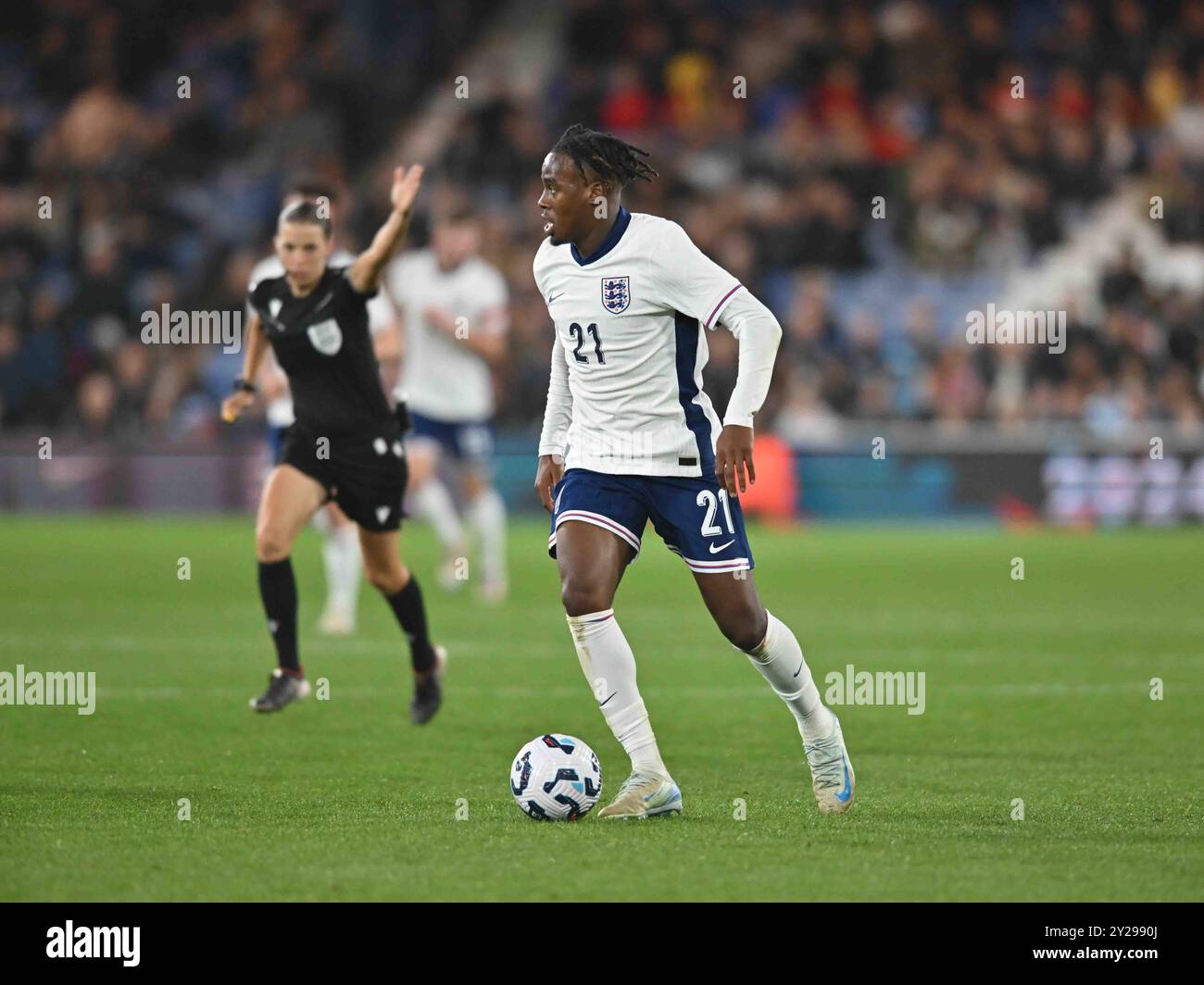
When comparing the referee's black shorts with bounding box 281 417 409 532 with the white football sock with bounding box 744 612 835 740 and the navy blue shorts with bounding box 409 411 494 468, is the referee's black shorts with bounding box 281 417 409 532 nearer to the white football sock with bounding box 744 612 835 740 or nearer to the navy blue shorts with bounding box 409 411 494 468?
the white football sock with bounding box 744 612 835 740

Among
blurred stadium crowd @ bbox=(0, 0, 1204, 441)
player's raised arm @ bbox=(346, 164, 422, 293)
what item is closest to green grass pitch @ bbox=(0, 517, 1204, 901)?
player's raised arm @ bbox=(346, 164, 422, 293)

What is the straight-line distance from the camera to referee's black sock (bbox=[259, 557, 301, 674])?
923 cm

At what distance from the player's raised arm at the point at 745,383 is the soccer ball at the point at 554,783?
107 cm

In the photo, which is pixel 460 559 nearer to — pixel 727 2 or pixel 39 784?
pixel 39 784

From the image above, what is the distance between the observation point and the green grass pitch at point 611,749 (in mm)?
5707

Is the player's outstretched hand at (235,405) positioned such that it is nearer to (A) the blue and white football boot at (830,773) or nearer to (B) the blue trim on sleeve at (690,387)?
(B) the blue trim on sleeve at (690,387)

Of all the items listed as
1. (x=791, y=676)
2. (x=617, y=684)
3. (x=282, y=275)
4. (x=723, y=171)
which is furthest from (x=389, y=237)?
(x=723, y=171)

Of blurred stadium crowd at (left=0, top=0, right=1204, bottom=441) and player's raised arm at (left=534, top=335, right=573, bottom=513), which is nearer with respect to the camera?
player's raised arm at (left=534, top=335, right=573, bottom=513)

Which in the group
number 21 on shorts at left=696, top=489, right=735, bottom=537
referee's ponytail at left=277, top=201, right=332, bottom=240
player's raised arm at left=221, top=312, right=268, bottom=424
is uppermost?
referee's ponytail at left=277, top=201, right=332, bottom=240

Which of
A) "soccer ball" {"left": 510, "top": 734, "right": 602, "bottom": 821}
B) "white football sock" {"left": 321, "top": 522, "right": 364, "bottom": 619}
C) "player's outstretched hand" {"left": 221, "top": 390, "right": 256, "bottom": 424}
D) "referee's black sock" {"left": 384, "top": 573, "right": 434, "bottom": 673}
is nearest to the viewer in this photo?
"soccer ball" {"left": 510, "top": 734, "right": 602, "bottom": 821}

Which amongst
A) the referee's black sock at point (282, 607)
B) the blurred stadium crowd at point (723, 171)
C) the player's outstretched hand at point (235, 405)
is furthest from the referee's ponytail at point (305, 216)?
the blurred stadium crowd at point (723, 171)

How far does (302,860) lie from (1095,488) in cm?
1769

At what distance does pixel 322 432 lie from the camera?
9.30m

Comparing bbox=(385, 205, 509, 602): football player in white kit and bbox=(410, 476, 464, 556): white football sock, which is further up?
bbox=(385, 205, 509, 602): football player in white kit
